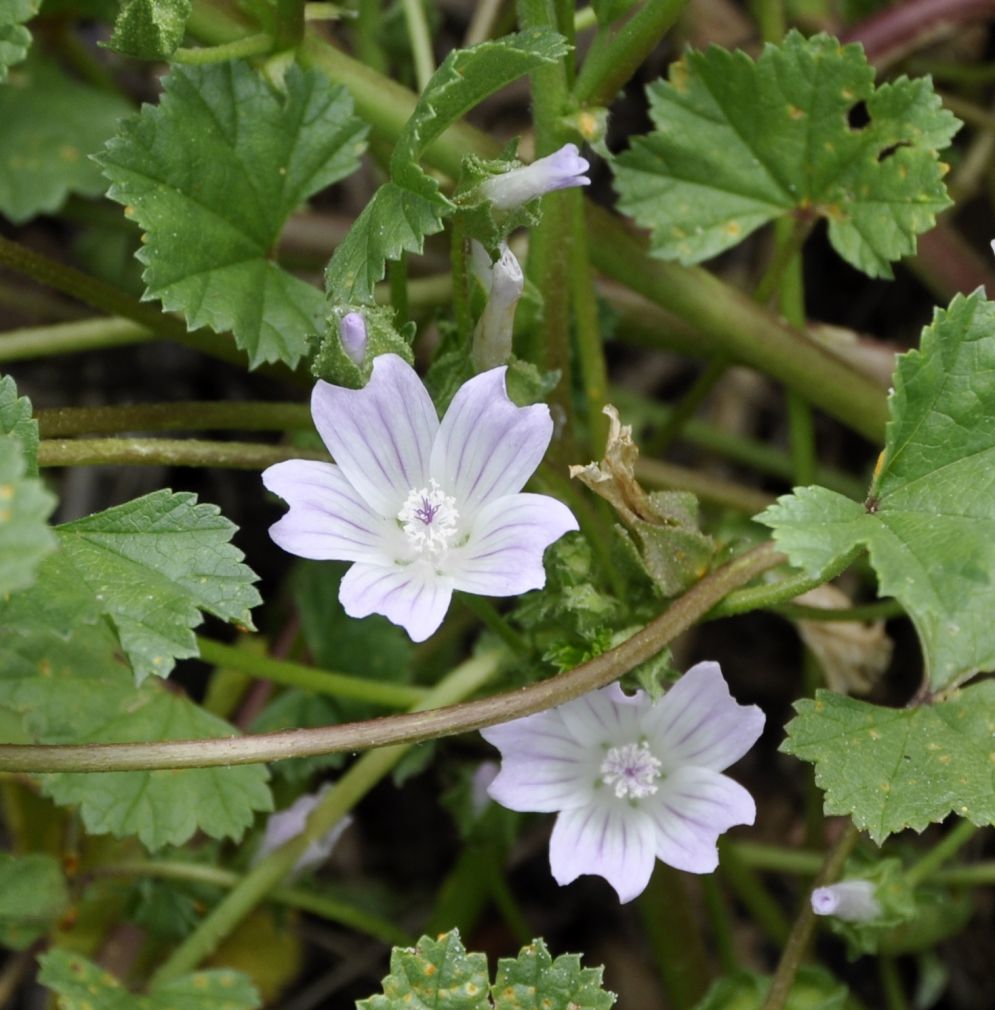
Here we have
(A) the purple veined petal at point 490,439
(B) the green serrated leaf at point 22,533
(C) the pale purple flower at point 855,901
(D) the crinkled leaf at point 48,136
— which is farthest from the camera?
(D) the crinkled leaf at point 48,136

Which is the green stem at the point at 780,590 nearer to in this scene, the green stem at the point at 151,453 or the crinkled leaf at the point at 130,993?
the green stem at the point at 151,453

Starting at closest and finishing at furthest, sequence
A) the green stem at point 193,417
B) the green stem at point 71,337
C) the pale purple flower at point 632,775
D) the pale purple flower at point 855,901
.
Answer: the pale purple flower at point 632,775 → the pale purple flower at point 855,901 → the green stem at point 193,417 → the green stem at point 71,337

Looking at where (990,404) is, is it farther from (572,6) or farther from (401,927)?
(401,927)

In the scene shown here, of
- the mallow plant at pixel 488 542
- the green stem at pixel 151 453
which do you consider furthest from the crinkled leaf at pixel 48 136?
the green stem at pixel 151 453

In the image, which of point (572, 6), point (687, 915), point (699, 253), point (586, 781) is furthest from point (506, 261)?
point (687, 915)

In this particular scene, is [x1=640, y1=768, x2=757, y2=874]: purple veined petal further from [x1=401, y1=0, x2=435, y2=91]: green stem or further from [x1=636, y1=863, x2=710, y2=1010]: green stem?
[x1=401, y1=0, x2=435, y2=91]: green stem

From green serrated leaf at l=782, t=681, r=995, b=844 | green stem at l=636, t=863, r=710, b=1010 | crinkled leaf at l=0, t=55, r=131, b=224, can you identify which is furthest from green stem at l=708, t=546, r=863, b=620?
crinkled leaf at l=0, t=55, r=131, b=224

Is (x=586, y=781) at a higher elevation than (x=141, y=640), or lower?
lower
